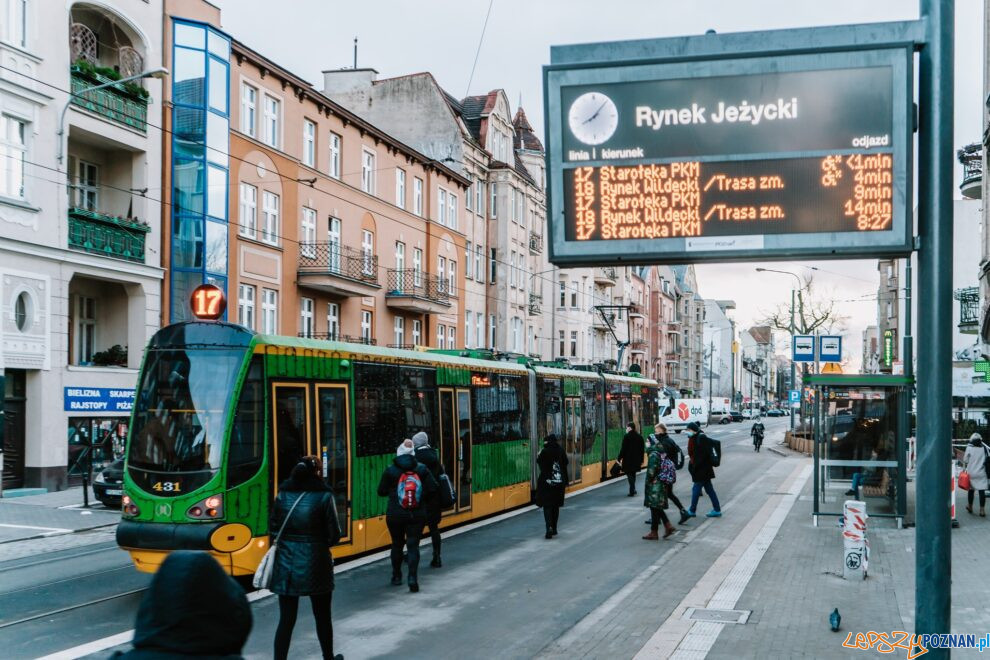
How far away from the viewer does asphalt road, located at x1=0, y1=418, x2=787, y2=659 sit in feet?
30.5

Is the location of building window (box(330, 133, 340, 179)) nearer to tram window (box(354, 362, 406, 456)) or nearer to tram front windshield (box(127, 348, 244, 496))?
tram window (box(354, 362, 406, 456))

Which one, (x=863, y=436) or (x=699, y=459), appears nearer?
(x=863, y=436)

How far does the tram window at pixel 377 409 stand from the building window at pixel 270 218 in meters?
17.6

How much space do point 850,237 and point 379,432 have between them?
9002 mm

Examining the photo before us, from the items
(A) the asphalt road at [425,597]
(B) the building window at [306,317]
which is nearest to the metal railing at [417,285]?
(B) the building window at [306,317]

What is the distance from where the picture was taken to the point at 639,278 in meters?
90.2

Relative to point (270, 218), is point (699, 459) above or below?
below

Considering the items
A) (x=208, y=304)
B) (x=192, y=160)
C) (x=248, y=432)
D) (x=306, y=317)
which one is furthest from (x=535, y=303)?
(x=248, y=432)

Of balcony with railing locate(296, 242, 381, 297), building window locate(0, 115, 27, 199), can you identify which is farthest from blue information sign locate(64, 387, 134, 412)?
balcony with railing locate(296, 242, 381, 297)

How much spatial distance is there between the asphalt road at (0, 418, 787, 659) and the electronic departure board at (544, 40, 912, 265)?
4.18 meters

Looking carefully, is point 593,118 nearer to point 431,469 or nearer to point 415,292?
point 431,469

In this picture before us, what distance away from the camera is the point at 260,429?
11594 millimetres

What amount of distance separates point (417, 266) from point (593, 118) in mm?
36215

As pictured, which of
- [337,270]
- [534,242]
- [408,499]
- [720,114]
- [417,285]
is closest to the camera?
[720,114]
